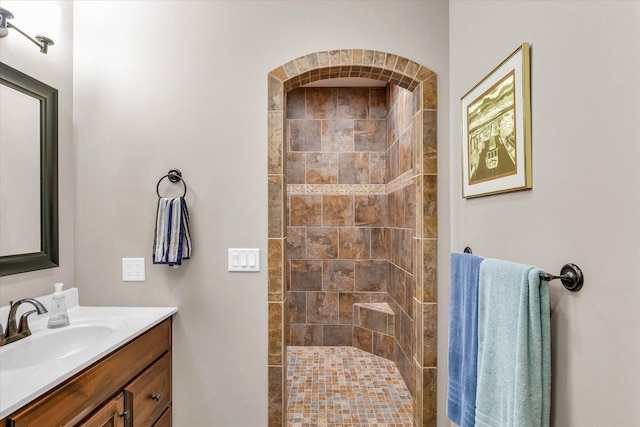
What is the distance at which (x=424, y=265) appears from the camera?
5.95 ft

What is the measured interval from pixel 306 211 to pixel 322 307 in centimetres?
102

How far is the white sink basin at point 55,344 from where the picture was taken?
4.25 feet

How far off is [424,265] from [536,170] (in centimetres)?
92

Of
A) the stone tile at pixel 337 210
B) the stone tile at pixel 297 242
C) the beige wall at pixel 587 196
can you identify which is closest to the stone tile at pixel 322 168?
the stone tile at pixel 337 210

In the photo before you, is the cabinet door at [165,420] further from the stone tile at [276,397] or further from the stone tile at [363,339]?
the stone tile at [363,339]

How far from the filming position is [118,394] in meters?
1.37

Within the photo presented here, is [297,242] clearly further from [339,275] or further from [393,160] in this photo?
[393,160]

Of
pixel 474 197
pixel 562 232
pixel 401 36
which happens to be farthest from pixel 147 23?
pixel 562 232

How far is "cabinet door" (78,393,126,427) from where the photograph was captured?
122 cm

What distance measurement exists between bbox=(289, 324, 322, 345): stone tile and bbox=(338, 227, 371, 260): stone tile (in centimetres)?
81

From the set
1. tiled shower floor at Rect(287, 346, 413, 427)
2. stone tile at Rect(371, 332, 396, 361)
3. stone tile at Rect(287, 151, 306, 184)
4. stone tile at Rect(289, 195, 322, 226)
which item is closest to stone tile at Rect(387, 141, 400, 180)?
Result: stone tile at Rect(289, 195, 322, 226)

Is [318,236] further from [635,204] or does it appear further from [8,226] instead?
[635,204]

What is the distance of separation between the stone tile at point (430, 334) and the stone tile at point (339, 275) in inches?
73.7

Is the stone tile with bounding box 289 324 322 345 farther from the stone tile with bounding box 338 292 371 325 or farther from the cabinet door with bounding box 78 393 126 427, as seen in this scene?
the cabinet door with bounding box 78 393 126 427
